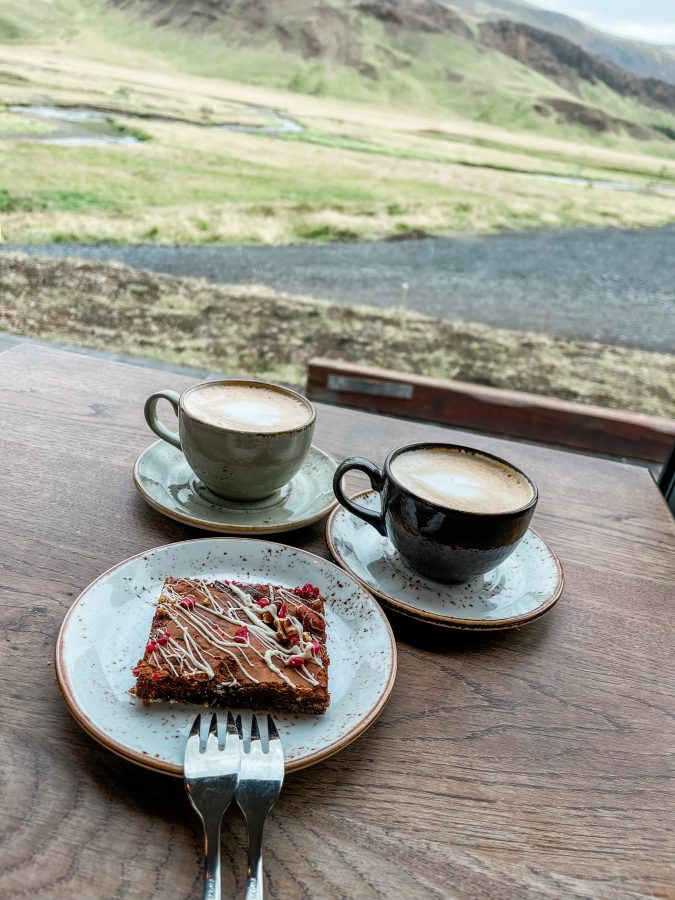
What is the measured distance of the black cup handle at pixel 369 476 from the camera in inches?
24.3

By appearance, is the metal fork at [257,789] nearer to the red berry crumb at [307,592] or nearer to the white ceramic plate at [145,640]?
the white ceramic plate at [145,640]

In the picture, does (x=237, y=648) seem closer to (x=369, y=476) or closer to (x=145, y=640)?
(x=145, y=640)

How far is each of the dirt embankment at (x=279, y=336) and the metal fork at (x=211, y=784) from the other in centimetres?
227

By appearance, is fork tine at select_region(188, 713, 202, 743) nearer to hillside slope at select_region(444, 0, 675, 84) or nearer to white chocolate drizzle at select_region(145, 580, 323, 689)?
white chocolate drizzle at select_region(145, 580, 323, 689)

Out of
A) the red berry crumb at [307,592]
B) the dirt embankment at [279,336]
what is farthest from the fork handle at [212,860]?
the dirt embankment at [279,336]

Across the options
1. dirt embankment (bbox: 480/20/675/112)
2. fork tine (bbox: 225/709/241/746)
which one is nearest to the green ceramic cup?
fork tine (bbox: 225/709/241/746)

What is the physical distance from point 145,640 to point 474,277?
595cm

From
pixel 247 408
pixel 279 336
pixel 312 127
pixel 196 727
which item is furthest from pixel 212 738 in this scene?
pixel 312 127

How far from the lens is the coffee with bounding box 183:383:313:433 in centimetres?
70

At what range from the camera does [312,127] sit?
14250 millimetres

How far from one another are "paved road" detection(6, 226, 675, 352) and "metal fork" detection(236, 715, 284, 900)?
425cm

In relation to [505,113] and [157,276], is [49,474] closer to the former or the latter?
[157,276]

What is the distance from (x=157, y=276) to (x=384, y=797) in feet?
13.0

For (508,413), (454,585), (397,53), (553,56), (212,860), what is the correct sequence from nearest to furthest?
(212,860) → (454,585) → (508,413) → (553,56) → (397,53)
